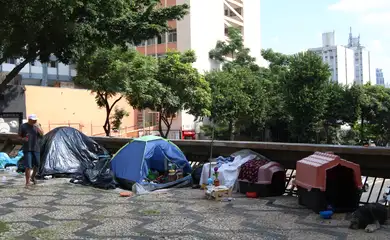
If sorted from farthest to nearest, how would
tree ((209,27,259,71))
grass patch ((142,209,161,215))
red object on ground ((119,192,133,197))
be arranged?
tree ((209,27,259,71)) → red object on ground ((119,192,133,197)) → grass patch ((142,209,161,215))

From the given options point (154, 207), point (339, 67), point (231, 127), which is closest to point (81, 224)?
point (154, 207)

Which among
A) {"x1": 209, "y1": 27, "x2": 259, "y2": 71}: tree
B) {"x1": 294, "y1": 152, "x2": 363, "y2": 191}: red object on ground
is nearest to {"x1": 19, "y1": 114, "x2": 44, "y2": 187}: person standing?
{"x1": 294, "y1": 152, "x2": 363, "y2": 191}: red object on ground

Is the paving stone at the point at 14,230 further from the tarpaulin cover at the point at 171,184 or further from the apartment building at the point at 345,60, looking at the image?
the apartment building at the point at 345,60

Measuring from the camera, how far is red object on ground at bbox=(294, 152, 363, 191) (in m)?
6.29

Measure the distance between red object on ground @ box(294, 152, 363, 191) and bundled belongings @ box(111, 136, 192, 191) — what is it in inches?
125

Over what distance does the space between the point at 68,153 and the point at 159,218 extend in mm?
5762

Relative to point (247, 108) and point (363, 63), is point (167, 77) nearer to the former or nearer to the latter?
point (247, 108)

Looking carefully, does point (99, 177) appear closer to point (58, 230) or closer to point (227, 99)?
point (58, 230)

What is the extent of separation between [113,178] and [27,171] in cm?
200

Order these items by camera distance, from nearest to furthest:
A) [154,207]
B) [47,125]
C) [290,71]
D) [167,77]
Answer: [154,207] → [167,77] → [47,125] → [290,71]

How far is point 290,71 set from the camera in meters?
32.3

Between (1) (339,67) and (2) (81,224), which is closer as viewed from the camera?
(2) (81,224)

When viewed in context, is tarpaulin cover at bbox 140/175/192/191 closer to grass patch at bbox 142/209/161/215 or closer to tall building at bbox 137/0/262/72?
grass patch at bbox 142/209/161/215

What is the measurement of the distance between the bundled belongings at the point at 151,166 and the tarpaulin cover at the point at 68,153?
145 centimetres
